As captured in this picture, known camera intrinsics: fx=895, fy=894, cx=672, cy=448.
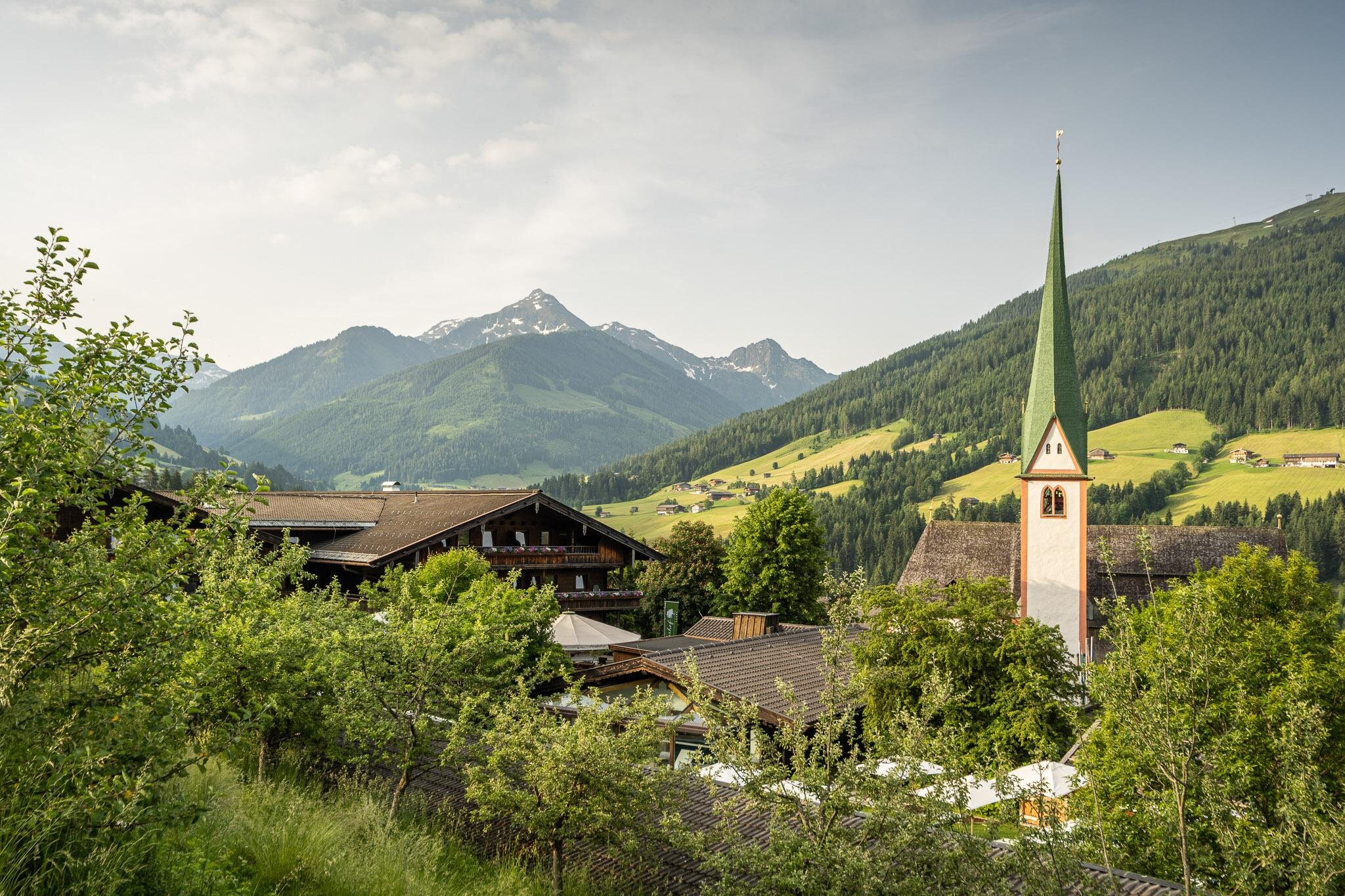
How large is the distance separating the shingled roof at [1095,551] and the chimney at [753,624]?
17337 mm

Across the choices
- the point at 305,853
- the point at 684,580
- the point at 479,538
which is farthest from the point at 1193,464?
the point at 305,853

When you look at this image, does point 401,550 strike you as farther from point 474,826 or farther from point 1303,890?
point 1303,890

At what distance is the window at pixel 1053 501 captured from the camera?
41438 mm

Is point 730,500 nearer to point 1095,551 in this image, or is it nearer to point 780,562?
point 780,562

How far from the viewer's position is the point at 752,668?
2425cm

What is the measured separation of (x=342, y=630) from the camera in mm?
15125

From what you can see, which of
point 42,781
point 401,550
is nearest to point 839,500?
point 401,550

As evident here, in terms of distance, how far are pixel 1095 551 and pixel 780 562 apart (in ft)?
54.1

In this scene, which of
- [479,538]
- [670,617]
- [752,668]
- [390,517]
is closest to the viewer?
[752,668]

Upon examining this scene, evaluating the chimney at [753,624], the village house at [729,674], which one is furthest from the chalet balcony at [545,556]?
the village house at [729,674]

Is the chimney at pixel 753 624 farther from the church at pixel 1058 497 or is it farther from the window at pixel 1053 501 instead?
the window at pixel 1053 501

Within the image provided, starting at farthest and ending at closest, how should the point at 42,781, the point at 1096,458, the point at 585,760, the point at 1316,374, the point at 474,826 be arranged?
the point at 1316,374, the point at 1096,458, the point at 474,826, the point at 585,760, the point at 42,781

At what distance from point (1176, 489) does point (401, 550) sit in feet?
412

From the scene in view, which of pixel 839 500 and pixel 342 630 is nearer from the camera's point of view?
pixel 342 630
